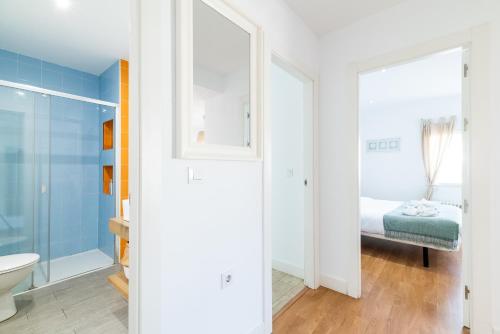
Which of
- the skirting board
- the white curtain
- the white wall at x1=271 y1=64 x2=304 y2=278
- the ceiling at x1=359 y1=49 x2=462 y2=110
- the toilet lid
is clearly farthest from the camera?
the white curtain

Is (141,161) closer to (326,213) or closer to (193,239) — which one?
(193,239)

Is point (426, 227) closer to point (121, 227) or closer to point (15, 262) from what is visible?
point (121, 227)

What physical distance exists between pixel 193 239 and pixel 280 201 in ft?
5.47

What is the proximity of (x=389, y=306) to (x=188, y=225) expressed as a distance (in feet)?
6.33

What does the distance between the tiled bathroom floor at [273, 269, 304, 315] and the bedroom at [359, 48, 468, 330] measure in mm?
654

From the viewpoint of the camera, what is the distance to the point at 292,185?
8.48ft

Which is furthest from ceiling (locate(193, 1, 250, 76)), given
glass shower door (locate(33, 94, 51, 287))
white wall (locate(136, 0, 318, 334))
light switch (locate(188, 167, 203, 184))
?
glass shower door (locate(33, 94, 51, 287))

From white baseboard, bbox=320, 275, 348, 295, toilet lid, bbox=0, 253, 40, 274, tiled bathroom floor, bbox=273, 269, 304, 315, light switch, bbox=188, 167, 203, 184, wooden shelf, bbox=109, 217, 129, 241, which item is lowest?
Result: tiled bathroom floor, bbox=273, 269, 304, 315

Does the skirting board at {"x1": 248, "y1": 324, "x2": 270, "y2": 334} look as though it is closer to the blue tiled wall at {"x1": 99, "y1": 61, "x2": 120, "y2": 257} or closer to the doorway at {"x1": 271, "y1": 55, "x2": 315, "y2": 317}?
the doorway at {"x1": 271, "y1": 55, "x2": 315, "y2": 317}

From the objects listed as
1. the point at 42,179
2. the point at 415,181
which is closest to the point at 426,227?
the point at 415,181

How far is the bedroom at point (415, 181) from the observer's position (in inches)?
89.7

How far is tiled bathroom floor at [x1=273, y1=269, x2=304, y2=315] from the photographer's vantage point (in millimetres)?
2012

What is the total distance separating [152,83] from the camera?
3.25 ft

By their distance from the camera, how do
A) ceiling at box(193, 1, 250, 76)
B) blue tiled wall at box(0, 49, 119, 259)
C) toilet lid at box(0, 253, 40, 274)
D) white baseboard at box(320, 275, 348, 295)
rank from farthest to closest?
blue tiled wall at box(0, 49, 119, 259) → white baseboard at box(320, 275, 348, 295) → toilet lid at box(0, 253, 40, 274) → ceiling at box(193, 1, 250, 76)
